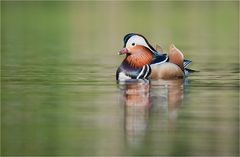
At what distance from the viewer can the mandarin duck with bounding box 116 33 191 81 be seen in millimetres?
20766

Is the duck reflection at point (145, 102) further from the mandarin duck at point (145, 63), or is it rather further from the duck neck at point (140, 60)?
the duck neck at point (140, 60)

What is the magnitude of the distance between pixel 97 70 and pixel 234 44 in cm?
1226

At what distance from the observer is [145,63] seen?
20.8 meters

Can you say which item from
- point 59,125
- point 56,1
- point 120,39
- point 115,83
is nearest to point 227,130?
point 59,125

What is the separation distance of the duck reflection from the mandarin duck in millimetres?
210

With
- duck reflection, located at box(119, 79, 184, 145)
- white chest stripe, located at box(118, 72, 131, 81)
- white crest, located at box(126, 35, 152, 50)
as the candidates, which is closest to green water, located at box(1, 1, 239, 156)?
duck reflection, located at box(119, 79, 184, 145)

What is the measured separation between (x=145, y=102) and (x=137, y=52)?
3.51 meters

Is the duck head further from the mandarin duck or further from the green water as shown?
the green water

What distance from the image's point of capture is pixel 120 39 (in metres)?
40.2

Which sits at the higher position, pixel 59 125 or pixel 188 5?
pixel 188 5

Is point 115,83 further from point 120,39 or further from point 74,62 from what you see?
point 120,39

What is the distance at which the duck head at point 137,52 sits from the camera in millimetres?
20812

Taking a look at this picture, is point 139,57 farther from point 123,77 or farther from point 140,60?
point 123,77

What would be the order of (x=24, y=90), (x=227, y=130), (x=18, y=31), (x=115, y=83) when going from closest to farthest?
(x=227, y=130)
(x=24, y=90)
(x=115, y=83)
(x=18, y=31)
